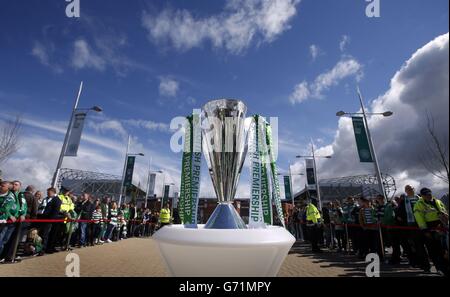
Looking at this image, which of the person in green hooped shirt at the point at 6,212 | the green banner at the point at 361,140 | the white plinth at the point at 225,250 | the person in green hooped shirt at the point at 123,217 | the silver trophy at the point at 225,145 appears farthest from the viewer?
the person in green hooped shirt at the point at 123,217

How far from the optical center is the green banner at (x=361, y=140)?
1296 cm

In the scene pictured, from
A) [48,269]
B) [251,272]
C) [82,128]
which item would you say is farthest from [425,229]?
[82,128]

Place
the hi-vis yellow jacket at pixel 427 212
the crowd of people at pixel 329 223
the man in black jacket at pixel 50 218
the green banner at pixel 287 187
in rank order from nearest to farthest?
the hi-vis yellow jacket at pixel 427 212 → the crowd of people at pixel 329 223 → the man in black jacket at pixel 50 218 → the green banner at pixel 287 187

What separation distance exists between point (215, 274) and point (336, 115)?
13.8 meters

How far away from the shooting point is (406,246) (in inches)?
271

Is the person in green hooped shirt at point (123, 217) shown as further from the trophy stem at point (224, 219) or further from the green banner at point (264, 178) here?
the trophy stem at point (224, 219)

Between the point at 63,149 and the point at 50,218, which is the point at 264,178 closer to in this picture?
the point at 50,218

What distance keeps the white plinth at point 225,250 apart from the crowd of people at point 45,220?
19.7 ft

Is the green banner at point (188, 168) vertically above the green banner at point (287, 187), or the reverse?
the green banner at point (287, 187)

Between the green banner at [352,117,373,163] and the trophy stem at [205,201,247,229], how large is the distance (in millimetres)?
11832

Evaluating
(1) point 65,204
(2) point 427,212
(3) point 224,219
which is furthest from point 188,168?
(1) point 65,204

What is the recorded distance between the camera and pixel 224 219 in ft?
10.1

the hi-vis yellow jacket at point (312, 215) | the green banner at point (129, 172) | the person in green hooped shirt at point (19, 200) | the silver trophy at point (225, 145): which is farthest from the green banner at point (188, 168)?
the green banner at point (129, 172)
